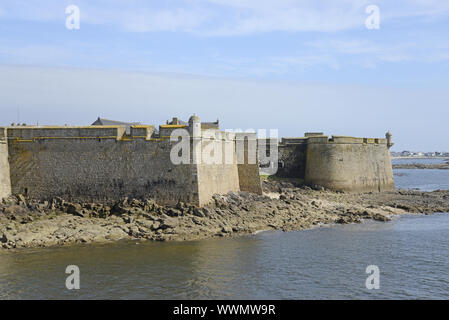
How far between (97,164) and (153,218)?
4293 mm

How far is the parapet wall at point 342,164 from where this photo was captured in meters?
34.1

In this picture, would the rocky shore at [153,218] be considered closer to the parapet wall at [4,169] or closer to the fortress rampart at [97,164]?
the parapet wall at [4,169]

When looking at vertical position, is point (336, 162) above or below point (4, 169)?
below

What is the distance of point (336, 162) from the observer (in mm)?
34156

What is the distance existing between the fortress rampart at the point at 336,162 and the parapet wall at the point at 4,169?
65.6 ft

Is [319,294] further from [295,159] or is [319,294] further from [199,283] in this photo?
[295,159]

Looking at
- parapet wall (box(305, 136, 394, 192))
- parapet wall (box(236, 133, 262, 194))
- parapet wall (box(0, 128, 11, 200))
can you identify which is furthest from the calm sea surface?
parapet wall (box(305, 136, 394, 192))

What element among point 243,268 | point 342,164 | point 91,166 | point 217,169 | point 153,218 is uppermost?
point 91,166

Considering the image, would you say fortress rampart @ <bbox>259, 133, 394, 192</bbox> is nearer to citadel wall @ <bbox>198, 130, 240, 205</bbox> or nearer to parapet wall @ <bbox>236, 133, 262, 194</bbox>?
parapet wall @ <bbox>236, 133, 262, 194</bbox>

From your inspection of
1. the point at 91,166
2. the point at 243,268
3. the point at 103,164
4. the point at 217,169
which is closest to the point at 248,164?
the point at 217,169

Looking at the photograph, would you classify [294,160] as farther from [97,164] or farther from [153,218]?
[97,164]

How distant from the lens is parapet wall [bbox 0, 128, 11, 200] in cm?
2259
